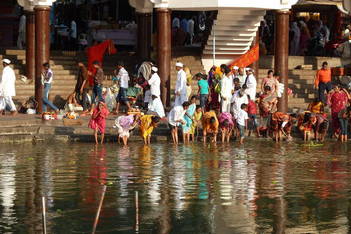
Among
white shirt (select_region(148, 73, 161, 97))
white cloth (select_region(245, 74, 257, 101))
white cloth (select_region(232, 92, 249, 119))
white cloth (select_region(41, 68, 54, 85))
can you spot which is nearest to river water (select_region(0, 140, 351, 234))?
white cloth (select_region(232, 92, 249, 119))

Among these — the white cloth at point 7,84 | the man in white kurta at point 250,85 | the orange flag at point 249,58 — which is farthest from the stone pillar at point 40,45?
the orange flag at point 249,58

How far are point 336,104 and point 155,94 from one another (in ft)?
13.2

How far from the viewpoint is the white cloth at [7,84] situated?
89.2ft

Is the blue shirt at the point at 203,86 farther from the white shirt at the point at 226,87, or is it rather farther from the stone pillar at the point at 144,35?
the stone pillar at the point at 144,35

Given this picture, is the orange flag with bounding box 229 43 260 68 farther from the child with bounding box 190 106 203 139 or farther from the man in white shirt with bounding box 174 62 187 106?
the child with bounding box 190 106 203 139

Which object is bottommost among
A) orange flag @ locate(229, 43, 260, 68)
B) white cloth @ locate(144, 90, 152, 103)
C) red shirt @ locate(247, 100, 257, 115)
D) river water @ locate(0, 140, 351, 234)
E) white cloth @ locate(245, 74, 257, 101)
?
river water @ locate(0, 140, 351, 234)

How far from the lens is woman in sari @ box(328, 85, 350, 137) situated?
2620 cm

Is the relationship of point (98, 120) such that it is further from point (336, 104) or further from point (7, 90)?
point (336, 104)

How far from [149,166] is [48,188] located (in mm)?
3181

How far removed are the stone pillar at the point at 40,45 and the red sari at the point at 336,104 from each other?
6721 mm

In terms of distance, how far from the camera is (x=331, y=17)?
38969 millimetres

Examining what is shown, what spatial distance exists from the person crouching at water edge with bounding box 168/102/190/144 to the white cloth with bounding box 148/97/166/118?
1.12 metres

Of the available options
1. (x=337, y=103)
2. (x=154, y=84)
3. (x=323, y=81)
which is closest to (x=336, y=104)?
(x=337, y=103)

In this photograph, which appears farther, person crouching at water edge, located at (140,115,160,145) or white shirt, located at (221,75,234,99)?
white shirt, located at (221,75,234,99)
